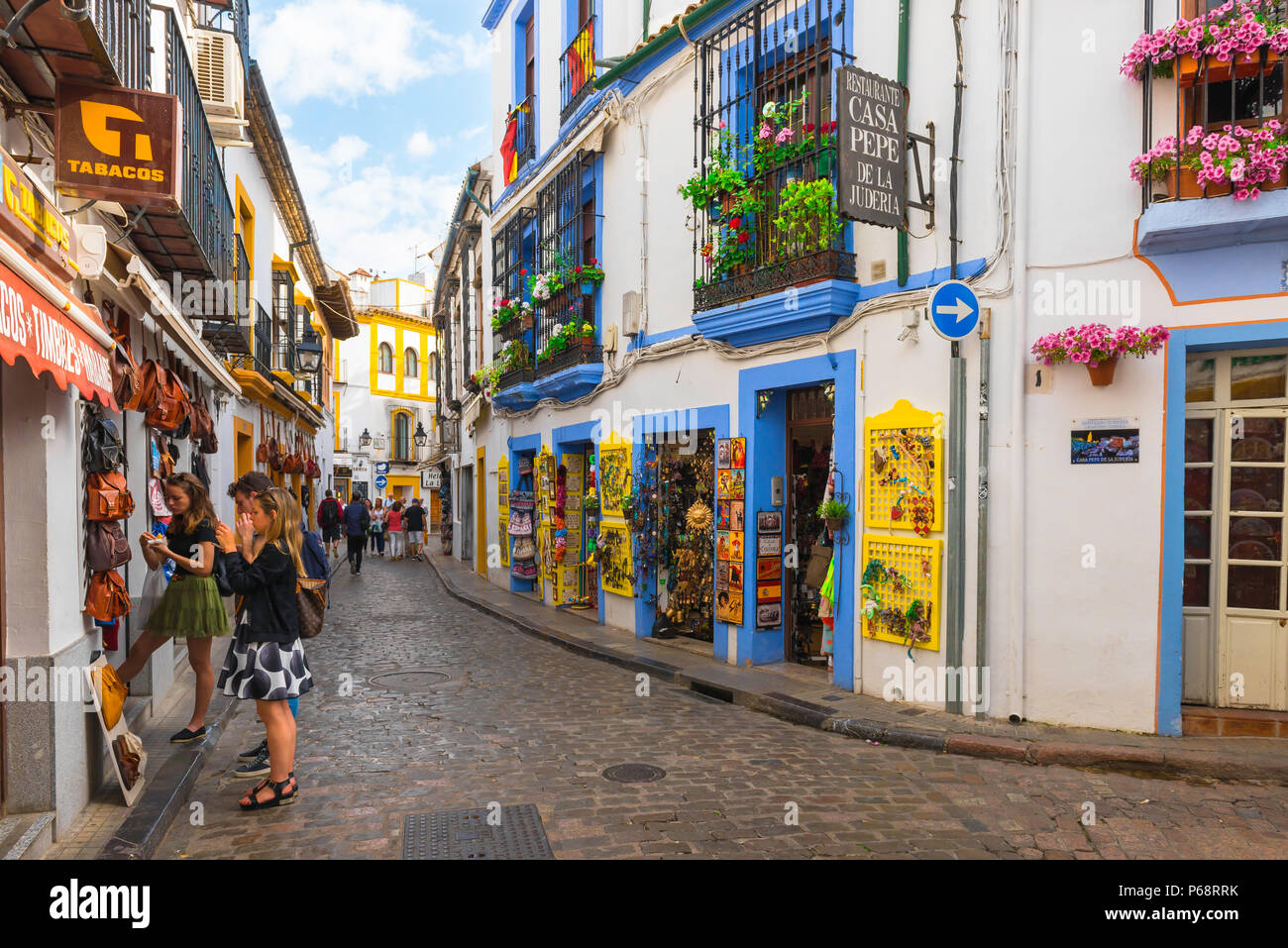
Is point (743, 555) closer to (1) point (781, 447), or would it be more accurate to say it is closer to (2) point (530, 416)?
(1) point (781, 447)

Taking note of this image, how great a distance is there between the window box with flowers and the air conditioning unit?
9497 millimetres

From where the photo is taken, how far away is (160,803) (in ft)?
16.4

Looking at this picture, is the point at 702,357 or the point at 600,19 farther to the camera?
the point at 600,19

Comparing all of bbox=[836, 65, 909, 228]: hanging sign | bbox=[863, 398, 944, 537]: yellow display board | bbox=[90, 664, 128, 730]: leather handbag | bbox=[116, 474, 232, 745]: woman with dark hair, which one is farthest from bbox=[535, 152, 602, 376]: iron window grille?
bbox=[90, 664, 128, 730]: leather handbag

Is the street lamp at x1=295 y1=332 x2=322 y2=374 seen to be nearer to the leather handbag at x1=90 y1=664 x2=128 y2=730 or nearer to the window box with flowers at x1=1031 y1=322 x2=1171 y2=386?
the leather handbag at x1=90 y1=664 x2=128 y2=730

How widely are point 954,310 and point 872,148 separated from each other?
1.48 metres

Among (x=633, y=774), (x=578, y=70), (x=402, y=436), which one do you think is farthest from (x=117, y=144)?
(x=402, y=436)

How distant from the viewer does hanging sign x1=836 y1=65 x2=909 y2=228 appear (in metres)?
6.80

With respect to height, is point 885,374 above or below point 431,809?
above

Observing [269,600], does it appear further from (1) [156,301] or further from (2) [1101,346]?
(2) [1101,346]

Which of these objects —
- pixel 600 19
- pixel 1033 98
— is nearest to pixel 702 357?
pixel 1033 98

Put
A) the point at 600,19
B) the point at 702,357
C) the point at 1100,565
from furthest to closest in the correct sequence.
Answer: the point at 600,19, the point at 702,357, the point at 1100,565

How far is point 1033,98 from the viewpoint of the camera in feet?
22.2

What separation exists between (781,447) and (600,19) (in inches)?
275
